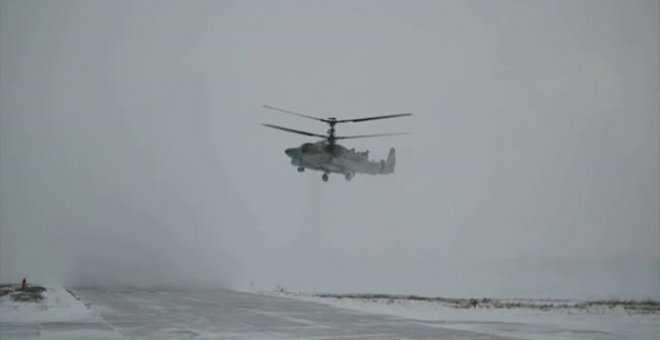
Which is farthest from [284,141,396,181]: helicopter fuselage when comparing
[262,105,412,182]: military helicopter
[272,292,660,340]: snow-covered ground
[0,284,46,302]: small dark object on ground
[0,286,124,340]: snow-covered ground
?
[0,286,124,340]: snow-covered ground

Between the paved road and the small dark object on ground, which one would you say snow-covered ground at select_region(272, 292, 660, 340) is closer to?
the paved road

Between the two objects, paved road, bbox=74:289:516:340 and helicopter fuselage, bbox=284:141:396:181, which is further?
helicopter fuselage, bbox=284:141:396:181

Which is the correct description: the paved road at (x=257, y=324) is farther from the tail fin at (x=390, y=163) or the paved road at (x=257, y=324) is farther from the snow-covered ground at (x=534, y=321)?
the tail fin at (x=390, y=163)

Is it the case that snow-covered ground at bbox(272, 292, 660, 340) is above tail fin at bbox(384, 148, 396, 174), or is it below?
below

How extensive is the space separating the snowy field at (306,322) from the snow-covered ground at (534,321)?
4 cm

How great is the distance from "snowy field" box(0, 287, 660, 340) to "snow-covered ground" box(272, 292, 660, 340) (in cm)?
4

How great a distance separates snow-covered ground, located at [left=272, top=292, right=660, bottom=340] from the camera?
2775 centimetres

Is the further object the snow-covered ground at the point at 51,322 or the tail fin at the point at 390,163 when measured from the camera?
the tail fin at the point at 390,163

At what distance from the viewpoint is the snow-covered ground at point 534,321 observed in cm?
2775

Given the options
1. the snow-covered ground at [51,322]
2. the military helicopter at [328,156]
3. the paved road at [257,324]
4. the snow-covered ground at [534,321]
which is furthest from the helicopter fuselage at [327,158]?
the snow-covered ground at [51,322]

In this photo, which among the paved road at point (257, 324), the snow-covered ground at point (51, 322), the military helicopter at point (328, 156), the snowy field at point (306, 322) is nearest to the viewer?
the snow-covered ground at point (51, 322)

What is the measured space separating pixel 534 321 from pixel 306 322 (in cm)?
1133

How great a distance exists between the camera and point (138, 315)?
34.2 m

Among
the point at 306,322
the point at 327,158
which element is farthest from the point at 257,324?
the point at 327,158
